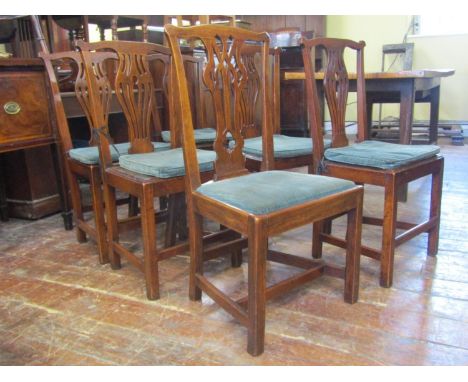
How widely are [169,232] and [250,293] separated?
0.82 m

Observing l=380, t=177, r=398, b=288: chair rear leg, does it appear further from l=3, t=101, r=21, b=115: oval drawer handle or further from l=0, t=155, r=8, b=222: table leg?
l=0, t=155, r=8, b=222: table leg

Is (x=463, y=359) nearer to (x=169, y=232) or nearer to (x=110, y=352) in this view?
(x=110, y=352)

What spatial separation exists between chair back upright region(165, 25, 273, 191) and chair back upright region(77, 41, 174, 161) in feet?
1.46

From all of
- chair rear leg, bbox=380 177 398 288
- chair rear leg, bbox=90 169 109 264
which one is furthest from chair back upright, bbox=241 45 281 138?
chair rear leg, bbox=90 169 109 264

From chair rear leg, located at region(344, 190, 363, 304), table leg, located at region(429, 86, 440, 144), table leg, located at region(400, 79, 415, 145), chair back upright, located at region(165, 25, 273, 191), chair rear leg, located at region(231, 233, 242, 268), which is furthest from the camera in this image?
table leg, located at region(429, 86, 440, 144)

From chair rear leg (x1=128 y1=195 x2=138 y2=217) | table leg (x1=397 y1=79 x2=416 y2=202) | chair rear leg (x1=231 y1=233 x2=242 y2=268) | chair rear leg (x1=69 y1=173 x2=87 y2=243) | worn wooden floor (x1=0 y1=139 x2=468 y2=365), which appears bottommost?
worn wooden floor (x1=0 y1=139 x2=468 y2=365)

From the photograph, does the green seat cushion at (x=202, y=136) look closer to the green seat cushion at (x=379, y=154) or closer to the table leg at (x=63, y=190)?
the table leg at (x=63, y=190)

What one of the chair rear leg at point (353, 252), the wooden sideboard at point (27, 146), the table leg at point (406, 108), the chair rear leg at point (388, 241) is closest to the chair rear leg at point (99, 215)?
the wooden sideboard at point (27, 146)

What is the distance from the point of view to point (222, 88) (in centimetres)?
156

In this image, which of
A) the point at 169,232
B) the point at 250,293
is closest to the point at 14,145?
the point at 169,232

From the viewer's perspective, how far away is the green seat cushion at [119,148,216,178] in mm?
1638

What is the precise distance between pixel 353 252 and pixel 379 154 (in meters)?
0.42

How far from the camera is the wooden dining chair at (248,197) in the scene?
1274 mm

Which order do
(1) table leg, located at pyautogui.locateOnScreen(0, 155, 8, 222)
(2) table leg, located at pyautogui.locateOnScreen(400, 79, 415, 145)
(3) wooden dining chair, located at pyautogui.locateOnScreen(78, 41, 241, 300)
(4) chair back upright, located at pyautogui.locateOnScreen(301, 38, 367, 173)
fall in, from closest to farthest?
1. (3) wooden dining chair, located at pyautogui.locateOnScreen(78, 41, 241, 300)
2. (4) chair back upright, located at pyautogui.locateOnScreen(301, 38, 367, 173)
3. (2) table leg, located at pyautogui.locateOnScreen(400, 79, 415, 145)
4. (1) table leg, located at pyautogui.locateOnScreen(0, 155, 8, 222)
